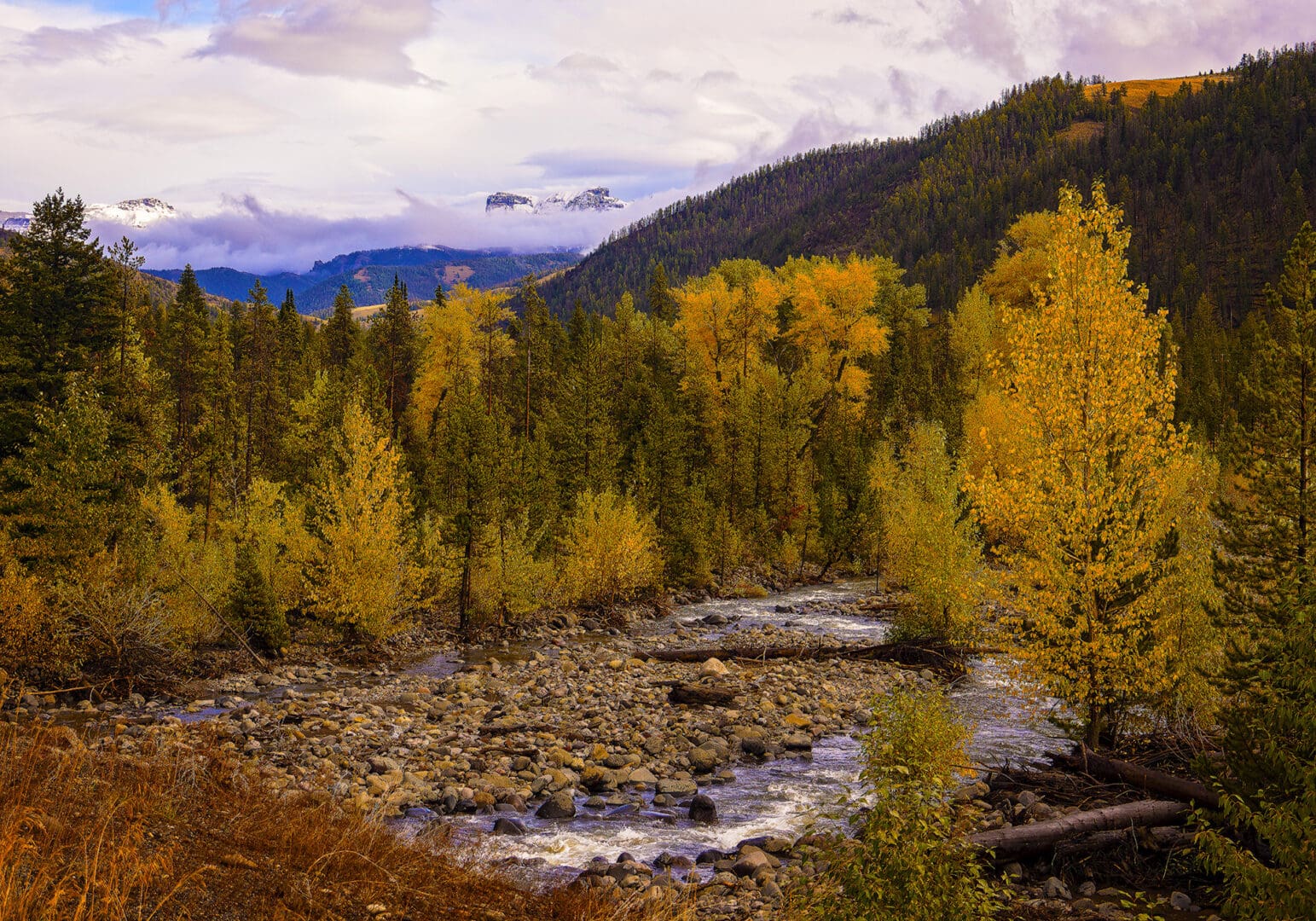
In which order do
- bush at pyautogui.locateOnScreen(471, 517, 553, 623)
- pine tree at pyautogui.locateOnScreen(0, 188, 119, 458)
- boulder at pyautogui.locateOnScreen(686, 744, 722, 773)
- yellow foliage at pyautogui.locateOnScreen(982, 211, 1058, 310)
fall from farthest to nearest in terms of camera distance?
yellow foliage at pyautogui.locateOnScreen(982, 211, 1058, 310) < bush at pyautogui.locateOnScreen(471, 517, 553, 623) < pine tree at pyautogui.locateOnScreen(0, 188, 119, 458) < boulder at pyautogui.locateOnScreen(686, 744, 722, 773)

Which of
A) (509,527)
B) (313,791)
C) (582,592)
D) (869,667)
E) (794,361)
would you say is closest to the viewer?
(313,791)

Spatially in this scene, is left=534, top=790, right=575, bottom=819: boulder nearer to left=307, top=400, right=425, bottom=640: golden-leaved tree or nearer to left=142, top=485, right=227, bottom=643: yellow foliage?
left=307, top=400, right=425, bottom=640: golden-leaved tree

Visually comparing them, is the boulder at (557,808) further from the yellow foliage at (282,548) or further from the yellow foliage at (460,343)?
the yellow foliage at (460,343)

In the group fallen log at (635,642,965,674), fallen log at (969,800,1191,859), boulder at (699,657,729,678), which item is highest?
fallen log at (969,800,1191,859)

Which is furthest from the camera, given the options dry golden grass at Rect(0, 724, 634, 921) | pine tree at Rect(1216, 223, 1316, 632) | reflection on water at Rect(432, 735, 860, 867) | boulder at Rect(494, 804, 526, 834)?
boulder at Rect(494, 804, 526, 834)

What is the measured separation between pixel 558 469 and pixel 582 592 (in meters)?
9.57

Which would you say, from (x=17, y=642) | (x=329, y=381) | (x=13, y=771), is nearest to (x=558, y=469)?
(x=329, y=381)

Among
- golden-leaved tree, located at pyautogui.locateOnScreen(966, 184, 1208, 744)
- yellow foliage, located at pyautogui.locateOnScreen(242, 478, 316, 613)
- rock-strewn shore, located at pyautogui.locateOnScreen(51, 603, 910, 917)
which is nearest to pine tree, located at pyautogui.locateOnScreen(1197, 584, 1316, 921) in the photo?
golden-leaved tree, located at pyautogui.locateOnScreen(966, 184, 1208, 744)

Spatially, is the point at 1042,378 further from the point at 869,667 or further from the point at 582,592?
the point at 582,592

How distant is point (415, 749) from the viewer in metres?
19.3

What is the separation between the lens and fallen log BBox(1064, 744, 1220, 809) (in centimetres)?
1252

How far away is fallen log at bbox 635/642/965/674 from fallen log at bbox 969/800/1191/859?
46.9ft

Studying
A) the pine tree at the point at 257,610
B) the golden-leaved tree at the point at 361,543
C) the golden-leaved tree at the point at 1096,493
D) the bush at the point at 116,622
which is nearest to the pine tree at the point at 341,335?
the golden-leaved tree at the point at 361,543

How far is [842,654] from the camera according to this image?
29234mm
